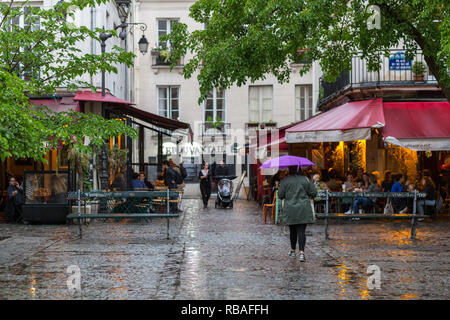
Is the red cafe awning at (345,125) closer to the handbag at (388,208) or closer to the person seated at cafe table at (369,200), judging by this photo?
the person seated at cafe table at (369,200)

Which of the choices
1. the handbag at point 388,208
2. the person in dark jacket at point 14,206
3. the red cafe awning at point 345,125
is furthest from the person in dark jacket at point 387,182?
the person in dark jacket at point 14,206

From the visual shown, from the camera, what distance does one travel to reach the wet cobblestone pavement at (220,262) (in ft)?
27.6

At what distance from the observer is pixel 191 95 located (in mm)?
35156

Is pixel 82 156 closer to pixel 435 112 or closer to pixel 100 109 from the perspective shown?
pixel 100 109

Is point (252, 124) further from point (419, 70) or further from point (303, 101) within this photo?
point (419, 70)

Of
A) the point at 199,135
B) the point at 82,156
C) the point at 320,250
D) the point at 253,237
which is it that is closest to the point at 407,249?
the point at 320,250

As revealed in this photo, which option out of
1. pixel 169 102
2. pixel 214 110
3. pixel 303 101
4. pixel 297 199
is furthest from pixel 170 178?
pixel 303 101

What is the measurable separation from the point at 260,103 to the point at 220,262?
2460cm

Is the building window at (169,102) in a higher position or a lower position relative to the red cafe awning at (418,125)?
higher

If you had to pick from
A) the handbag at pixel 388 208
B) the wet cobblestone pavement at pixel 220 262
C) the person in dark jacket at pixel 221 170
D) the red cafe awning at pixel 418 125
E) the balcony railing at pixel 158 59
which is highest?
the balcony railing at pixel 158 59

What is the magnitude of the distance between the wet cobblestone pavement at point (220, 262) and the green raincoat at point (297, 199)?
0.69m

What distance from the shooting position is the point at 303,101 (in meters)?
34.8

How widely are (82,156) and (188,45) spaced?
14.0 feet

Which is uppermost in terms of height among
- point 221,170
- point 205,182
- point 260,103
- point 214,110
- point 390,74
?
point 260,103
